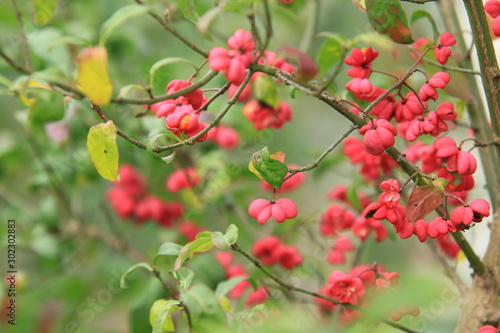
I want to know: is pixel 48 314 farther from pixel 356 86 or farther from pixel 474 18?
pixel 474 18

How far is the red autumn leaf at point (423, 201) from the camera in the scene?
2.18 feet

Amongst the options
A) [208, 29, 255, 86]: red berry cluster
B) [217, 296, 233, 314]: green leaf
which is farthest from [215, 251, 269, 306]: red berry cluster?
[208, 29, 255, 86]: red berry cluster

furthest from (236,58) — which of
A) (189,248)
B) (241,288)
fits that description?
(241,288)

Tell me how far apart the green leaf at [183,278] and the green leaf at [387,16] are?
1.21 feet

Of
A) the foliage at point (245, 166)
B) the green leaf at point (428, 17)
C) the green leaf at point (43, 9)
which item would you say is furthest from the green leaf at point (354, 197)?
the green leaf at point (43, 9)

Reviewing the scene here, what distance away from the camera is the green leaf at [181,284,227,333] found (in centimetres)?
71

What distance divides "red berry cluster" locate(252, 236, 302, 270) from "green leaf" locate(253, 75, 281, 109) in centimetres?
33

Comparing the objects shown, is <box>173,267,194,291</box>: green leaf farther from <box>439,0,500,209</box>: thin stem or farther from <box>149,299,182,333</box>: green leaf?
<box>439,0,500,209</box>: thin stem

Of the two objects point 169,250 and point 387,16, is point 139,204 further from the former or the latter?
point 387,16

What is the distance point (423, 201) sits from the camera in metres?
0.67

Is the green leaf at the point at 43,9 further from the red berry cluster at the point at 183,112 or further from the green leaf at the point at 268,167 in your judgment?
the green leaf at the point at 268,167

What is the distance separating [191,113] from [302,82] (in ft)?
0.49

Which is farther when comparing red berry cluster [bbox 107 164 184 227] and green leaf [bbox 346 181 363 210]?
red berry cluster [bbox 107 164 184 227]

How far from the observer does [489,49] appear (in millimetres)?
686
